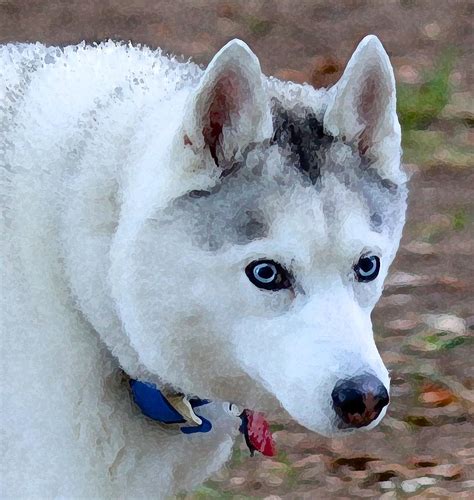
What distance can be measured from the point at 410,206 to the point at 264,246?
3.54 m

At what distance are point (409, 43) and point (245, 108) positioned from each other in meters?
5.44

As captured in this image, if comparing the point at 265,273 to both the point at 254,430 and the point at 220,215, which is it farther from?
the point at 254,430

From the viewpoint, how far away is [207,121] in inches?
85.2

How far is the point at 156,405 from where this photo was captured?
7.89 feet

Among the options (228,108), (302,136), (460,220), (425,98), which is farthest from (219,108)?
(425,98)

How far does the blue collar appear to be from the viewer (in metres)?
2.40

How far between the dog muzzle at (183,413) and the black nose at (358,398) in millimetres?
444

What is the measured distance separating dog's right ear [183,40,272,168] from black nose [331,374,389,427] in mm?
469

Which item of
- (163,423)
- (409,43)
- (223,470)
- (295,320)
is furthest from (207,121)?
(409,43)

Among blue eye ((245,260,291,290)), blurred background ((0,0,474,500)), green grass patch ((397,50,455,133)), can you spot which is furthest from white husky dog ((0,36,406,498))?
green grass patch ((397,50,455,133))

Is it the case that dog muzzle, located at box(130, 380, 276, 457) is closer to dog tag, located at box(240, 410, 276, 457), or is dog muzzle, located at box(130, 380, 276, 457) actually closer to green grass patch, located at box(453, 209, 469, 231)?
dog tag, located at box(240, 410, 276, 457)

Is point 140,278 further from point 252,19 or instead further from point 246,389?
point 252,19

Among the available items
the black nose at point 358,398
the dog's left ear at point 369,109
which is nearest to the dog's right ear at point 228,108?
the dog's left ear at point 369,109

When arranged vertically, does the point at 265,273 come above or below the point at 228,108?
below
